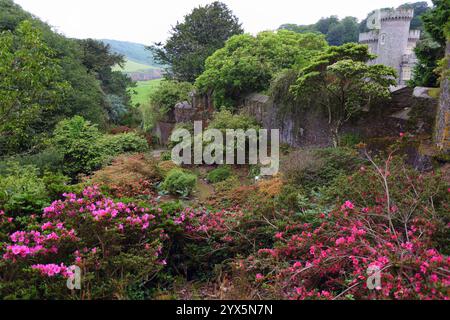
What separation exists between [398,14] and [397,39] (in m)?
1.93

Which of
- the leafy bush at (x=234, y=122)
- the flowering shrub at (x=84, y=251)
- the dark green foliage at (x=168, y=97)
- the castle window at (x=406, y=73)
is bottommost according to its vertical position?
the flowering shrub at (x=84, y=251)

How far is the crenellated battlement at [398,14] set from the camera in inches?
1117

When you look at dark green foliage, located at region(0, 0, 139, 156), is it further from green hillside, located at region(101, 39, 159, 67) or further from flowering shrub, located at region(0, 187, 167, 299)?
green hillside, located at region(101, 39, 159, 67)

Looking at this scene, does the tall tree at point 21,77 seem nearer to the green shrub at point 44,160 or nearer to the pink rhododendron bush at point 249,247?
the green shrub at point 44,160

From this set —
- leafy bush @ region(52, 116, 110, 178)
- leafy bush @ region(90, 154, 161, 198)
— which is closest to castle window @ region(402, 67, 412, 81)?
leafy bush @ region(90, 154, 161, 198)

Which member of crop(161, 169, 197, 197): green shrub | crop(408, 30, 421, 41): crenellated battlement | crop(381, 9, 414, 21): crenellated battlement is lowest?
crop(161, 169, 197, 197): green shrub

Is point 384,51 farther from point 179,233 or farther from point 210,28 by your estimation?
point 179,233

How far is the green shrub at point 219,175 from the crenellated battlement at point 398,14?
26.5 meters

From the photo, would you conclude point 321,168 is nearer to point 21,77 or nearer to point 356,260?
point 356,260

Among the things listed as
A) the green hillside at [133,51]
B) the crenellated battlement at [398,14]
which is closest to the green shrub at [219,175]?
the crenellated battlement at [398,14]

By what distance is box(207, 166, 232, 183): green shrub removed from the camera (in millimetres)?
9047

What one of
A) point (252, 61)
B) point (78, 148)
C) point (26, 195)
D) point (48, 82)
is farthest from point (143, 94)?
point (26, 195)

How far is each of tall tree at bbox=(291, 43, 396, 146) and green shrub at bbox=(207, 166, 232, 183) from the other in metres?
2.61

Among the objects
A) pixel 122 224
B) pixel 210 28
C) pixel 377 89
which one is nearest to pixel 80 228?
pixel 122 224
